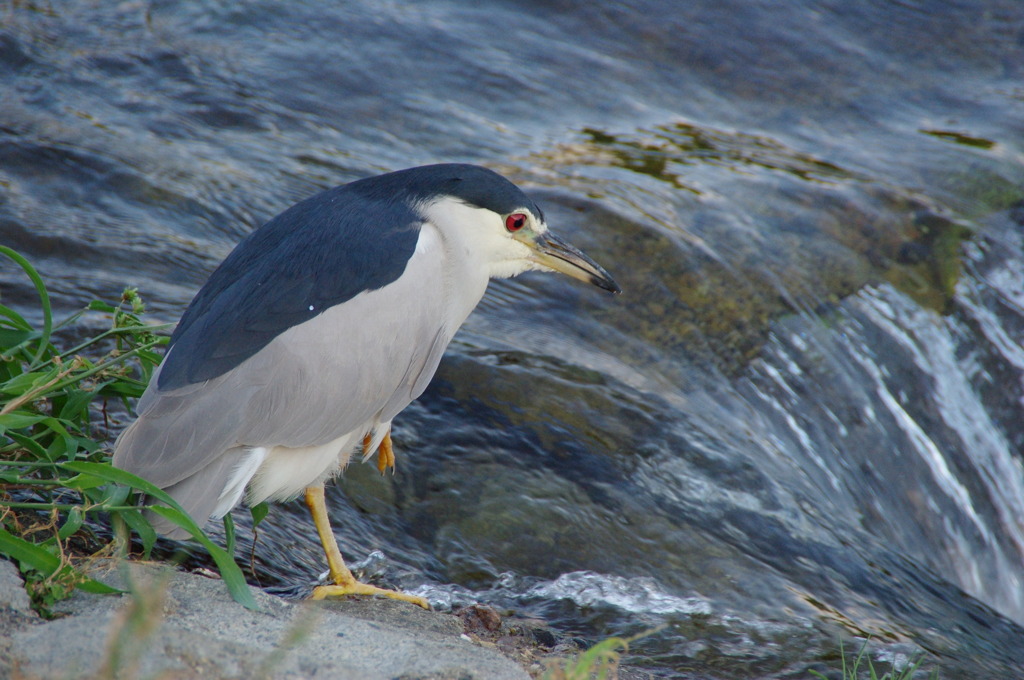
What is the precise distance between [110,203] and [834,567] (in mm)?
3625

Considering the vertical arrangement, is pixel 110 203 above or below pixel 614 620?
above

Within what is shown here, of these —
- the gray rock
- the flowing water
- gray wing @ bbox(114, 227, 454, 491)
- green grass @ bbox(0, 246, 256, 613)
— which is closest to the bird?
gray wing @ bbox(114, 227, 454, 491)

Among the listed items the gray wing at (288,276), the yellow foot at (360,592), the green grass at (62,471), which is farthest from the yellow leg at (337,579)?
the gray wing at (288,276)

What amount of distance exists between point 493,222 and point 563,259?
30 cm

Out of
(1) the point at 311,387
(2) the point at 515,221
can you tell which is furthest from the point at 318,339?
(2) the point at 515,221

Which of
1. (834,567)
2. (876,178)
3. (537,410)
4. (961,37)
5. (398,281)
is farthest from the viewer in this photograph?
(961,37)

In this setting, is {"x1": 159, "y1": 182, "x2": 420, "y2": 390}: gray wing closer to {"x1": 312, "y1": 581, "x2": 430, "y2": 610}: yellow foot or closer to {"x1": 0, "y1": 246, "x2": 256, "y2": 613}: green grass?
{"x1": 0, "y1": 246, "x2": 256, "y2": 613}: green grass

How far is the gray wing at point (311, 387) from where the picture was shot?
2.43 meters

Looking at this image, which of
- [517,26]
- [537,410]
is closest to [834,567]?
→ [537,410]

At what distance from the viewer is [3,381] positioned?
264 cm

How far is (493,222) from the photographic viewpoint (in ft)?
9.87

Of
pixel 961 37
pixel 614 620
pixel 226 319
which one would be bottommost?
pixel 614 620

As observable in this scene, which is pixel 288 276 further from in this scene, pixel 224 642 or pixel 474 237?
pixel 224 642

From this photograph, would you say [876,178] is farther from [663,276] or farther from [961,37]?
[961,37]
